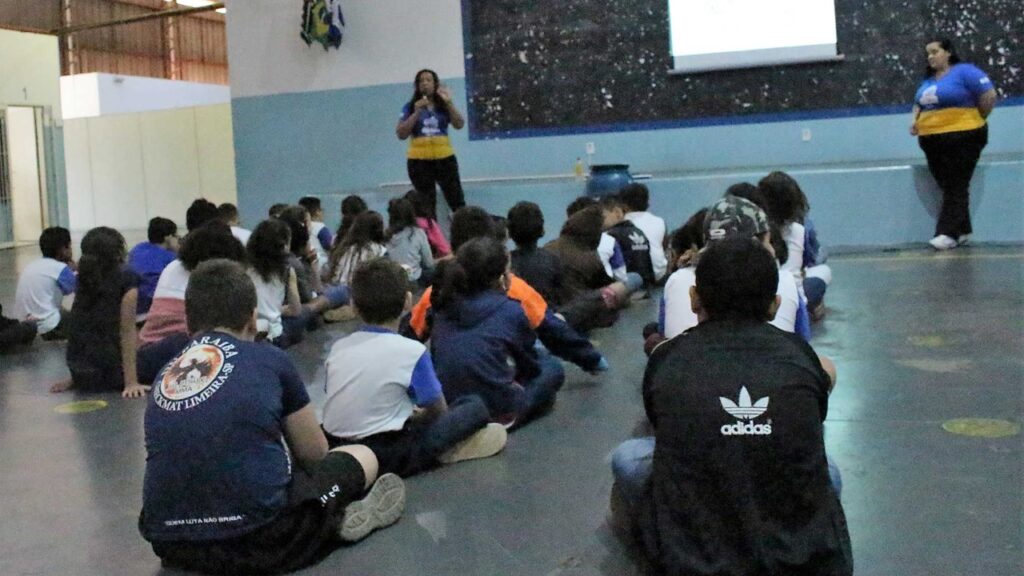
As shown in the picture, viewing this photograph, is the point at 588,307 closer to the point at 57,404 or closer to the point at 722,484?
the point at 57,404

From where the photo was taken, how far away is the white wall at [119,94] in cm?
2022

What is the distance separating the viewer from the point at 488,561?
2.67 meters

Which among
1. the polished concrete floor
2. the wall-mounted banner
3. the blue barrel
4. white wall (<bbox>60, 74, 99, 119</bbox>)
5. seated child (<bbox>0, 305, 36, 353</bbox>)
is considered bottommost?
the polished concrete floor

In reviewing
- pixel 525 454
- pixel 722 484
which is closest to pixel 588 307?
pixel 525 454

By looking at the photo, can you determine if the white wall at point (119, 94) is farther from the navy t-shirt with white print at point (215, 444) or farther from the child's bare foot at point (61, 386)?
the navy t-shirt with white print at point (215, 444)

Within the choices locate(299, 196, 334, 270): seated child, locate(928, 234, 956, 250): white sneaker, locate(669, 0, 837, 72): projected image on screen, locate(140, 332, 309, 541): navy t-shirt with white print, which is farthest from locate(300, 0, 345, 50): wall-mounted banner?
locate(140, 332, 309, 541): navy t-shirt with white print

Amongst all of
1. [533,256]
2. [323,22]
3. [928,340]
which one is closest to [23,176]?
[323,22]

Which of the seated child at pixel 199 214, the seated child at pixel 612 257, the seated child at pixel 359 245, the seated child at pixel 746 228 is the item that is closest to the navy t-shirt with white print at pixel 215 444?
the seated child at pixel 746 228

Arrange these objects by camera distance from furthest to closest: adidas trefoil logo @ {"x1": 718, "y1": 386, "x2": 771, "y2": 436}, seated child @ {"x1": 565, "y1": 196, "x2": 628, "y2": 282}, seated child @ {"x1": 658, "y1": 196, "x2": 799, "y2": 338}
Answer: seated child @ {"x1": 565, "y1": 196, "x2": 628, "y2": 282}
seated child @ {"x1": 658, "y1": 196, "x2": 799, "y2": 338}
adidas trefoil logo @ {"x1": 718, "y1": 386, "x2": 771, "y2": 436}

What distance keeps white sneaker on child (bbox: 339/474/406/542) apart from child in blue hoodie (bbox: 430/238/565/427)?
0.76 metres

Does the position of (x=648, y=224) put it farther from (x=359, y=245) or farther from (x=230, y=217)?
(x=230, y=217)

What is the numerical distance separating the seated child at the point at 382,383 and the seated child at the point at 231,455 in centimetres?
44

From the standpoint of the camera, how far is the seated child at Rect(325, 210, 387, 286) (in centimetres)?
655

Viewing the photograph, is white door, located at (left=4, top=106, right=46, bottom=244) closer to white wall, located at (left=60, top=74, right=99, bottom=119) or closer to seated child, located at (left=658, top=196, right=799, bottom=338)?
white wall, located at (left=60, top=74, right=99, bottom=119)
